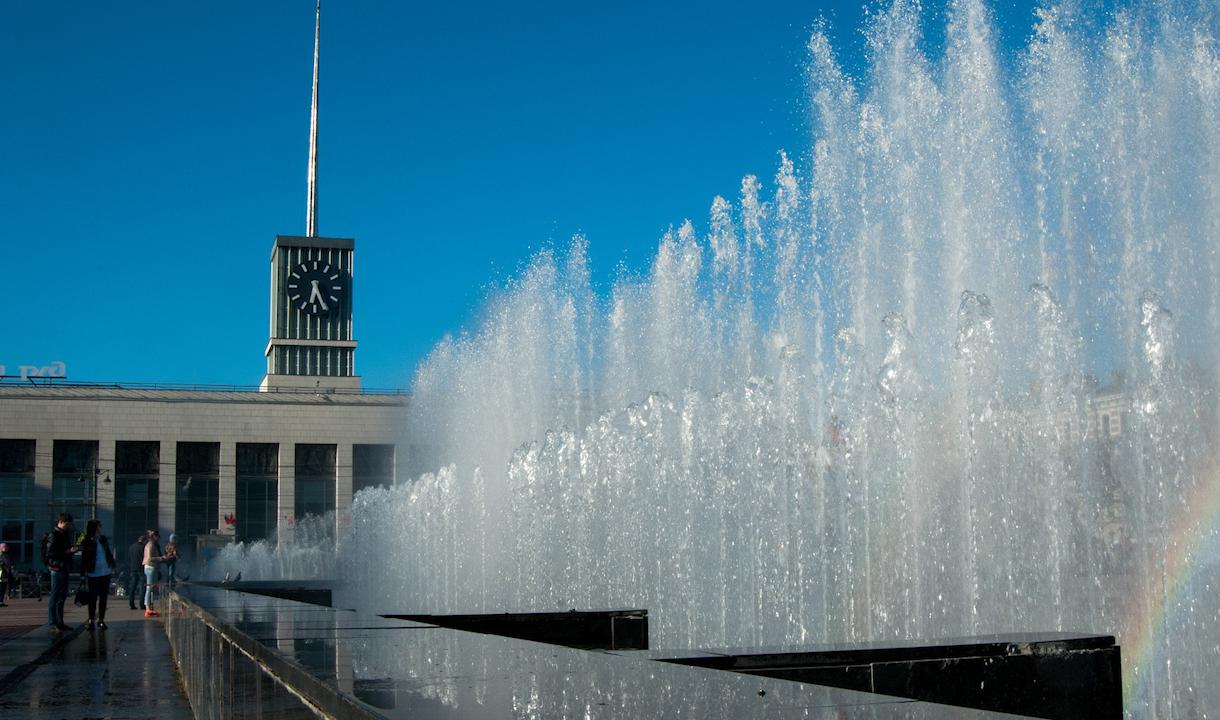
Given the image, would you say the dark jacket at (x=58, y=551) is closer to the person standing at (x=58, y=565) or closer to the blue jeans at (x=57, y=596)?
the person standing at (x=58, y=565)

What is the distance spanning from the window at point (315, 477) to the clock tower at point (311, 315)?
140 inches

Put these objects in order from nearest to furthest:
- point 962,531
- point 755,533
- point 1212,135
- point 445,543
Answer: point 962,531
point 755,533
point 1212,135
point 445,543

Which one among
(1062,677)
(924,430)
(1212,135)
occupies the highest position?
(1212,135)

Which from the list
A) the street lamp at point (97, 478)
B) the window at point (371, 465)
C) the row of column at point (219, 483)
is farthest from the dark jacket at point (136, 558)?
the window at point (371, 465)

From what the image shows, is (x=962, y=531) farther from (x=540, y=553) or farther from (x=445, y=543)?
(x=445, y=543)

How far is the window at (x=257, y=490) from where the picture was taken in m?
57.4

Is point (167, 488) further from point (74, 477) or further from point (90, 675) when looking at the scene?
point (90, 675)

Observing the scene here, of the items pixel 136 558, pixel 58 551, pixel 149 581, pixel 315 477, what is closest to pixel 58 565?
pixel 58 551

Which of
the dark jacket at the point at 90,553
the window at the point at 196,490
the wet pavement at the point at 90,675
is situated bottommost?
the wet pavement at the point at 90,675

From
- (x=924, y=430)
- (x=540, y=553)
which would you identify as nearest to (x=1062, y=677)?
(x=924, y=430)

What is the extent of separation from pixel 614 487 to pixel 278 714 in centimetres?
1587

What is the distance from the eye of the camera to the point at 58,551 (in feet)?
47.3

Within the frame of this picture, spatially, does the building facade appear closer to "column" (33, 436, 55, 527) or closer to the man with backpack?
"column" (33, 436, 55, 527)

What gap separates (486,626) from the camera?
6.80 meters
